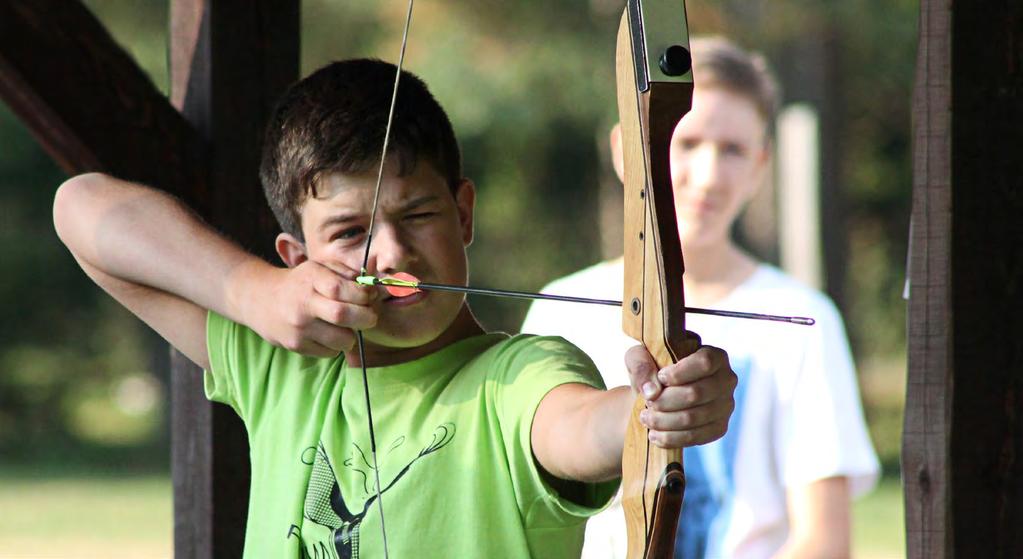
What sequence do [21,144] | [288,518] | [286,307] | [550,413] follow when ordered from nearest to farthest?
[550,413], [286,307], [288,518], [21,144]

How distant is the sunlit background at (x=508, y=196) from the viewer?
13.3 m

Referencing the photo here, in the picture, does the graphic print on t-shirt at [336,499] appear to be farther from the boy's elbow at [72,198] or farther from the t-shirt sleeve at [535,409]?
the boy's elbow at [72,198]

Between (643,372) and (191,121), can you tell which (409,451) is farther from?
(191,121)

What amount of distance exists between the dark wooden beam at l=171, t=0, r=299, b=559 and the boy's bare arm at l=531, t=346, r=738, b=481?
105 cm

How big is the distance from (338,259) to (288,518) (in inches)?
14.4

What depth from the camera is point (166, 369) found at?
16.0 m

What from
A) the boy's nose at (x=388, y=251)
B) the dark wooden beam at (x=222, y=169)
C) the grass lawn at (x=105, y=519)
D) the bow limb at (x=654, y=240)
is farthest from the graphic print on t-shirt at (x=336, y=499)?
the grass lawn at (x=105, y=519)

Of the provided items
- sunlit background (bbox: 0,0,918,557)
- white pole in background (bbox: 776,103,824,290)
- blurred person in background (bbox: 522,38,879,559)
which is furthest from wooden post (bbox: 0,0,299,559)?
white pole in background (bbox: 776,103,824,290)

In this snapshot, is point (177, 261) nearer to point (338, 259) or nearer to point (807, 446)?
point (338, 259)

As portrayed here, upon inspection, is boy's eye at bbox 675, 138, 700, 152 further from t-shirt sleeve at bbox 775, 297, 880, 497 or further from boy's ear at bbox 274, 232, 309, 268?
boy's ear at bbox 274, 232, 309, 268

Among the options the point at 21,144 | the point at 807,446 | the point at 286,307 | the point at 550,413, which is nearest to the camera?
the point at 550,413

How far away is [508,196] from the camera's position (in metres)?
16.4

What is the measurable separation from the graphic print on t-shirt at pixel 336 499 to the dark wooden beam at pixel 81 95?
0.76 metres
